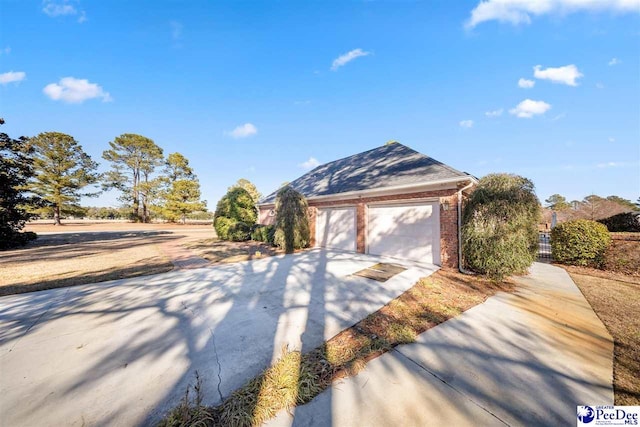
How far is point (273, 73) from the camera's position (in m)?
12.2

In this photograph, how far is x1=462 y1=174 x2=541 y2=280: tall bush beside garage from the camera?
5.38m

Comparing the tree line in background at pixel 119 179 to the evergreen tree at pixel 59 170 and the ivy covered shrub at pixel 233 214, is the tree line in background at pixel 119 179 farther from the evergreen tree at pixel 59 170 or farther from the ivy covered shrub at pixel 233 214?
the ivy covered shrub at pixel 233 214

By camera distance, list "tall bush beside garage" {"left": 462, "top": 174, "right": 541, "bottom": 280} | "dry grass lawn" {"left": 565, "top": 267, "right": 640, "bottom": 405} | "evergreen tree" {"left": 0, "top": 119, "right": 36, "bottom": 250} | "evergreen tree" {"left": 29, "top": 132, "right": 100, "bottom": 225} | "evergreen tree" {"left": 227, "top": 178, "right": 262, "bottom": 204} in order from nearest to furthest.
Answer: "dry grass lawn" {"left": 565, "top": 267, "right": 640, "bottom": 405} → "tall bush beside garage" {"left": 462, "top": 174, "right": 541, "bottom": 280} → "evergreen tree" {"left": 0, "top": 119, "right": 36, "bottom": 250} → "evergreen tree" {"left": 29, "top": 132, "right": 100, "bottom": 225} → "evergreen tree" {"left": 227, "top": 178, "right": 262, "bottom": 204}

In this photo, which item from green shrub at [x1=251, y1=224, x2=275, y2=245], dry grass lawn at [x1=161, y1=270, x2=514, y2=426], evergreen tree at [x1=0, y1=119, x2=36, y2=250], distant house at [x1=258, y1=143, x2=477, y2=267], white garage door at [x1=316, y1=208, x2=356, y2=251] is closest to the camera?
dry grass lawn at [x1=161, y1=270, x2=514, y2=426]

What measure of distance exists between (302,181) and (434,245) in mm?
10129

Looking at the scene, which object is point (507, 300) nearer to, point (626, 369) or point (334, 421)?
point (626, 369)

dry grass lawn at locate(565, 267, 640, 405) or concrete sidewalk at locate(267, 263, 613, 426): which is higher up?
concrete sidewalk at locate(267, 263, 613, 426)

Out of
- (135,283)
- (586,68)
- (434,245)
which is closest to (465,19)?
(586,68)

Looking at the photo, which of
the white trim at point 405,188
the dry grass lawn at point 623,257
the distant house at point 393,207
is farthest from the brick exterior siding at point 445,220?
the dry grass lawn at point 623,257

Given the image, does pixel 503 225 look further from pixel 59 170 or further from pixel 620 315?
pixel 59 170

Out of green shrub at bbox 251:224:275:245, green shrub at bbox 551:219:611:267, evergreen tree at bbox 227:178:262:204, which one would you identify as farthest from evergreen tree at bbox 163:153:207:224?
green shrub at bbox 551:219:611:267

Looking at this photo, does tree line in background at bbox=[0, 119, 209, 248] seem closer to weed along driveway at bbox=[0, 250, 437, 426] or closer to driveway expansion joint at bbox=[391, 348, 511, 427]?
weed along driveway at bbox=[0, 250, 437, 426]

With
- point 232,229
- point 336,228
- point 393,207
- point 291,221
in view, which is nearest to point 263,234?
point 232,229

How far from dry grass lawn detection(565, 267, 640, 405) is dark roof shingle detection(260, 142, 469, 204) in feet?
12.6
